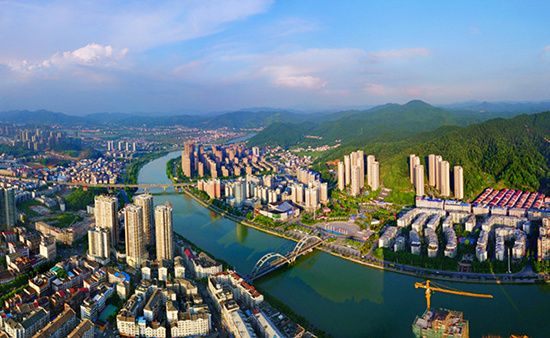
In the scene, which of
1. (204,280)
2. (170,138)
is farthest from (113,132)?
(204,280)

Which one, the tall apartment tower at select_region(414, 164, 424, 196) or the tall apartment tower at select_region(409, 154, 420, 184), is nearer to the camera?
the tall apartment tower at select_region(414, 164, 424, 196)

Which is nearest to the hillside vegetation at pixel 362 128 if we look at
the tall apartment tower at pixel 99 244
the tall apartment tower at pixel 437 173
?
the tall apartment tower at pixel 437 173

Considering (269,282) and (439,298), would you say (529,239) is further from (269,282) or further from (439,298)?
(269,282)

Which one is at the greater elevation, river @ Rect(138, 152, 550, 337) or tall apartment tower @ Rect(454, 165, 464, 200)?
tall apartment tower @ Rect(454, 165, 464, 200)

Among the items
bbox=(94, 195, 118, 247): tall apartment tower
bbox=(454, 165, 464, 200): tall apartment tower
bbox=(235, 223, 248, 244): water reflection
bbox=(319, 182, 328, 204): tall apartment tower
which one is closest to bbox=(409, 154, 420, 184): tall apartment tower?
bbox=(454, 165, 464, 200): tall apartment tower

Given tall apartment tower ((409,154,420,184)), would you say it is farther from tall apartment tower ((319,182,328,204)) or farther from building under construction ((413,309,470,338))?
building under construction ((413,309,470,338))

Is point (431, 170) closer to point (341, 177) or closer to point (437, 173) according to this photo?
point (437, 173)
